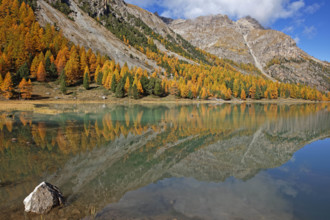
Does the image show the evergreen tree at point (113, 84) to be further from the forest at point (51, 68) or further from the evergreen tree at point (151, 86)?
the evergreen tree at point (151, 86)

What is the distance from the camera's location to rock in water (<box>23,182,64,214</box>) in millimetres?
7844

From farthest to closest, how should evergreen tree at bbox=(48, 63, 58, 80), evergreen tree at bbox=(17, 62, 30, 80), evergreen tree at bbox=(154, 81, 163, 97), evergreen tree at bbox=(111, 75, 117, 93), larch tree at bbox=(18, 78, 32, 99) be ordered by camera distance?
evergreen tree at bbox=(154, 81, 163, 97) → evergreen tree at bbox=(111, 75, 117, 93) → evergreen tree at bbox=(48, 63, 58, 80) → evergreen tree at bbox=(17, 62, 30, 80) → larch tree at bbox=(18, 78, 32, 99)

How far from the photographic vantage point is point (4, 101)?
6619 cm

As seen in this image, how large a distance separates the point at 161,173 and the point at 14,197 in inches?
288

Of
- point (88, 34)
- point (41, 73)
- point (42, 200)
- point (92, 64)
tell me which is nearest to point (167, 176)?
point (42, 200)

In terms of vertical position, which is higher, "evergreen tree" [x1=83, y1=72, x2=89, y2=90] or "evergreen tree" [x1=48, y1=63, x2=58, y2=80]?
"evergreen tree" [x1=48, y1=63, x2=58, y2=80]

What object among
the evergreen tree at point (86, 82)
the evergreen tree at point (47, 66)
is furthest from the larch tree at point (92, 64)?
the evergreen tree at point (47, 66)

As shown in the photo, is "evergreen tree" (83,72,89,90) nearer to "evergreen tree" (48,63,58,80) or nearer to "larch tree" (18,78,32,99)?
"evergreen tree" (48,63,58,80)

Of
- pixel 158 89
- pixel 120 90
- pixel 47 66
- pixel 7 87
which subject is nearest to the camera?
pixel 7 87

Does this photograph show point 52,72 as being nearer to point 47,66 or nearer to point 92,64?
point 47,66

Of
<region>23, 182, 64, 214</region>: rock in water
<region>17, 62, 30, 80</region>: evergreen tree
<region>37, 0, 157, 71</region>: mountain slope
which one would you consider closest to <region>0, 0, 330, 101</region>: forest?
<region>17, 62, 30, 80</region>: evergreen tree

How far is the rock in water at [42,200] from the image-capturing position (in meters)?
7.84

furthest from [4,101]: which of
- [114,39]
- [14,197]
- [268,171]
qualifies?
[114,39]

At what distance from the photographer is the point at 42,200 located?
803 cm
